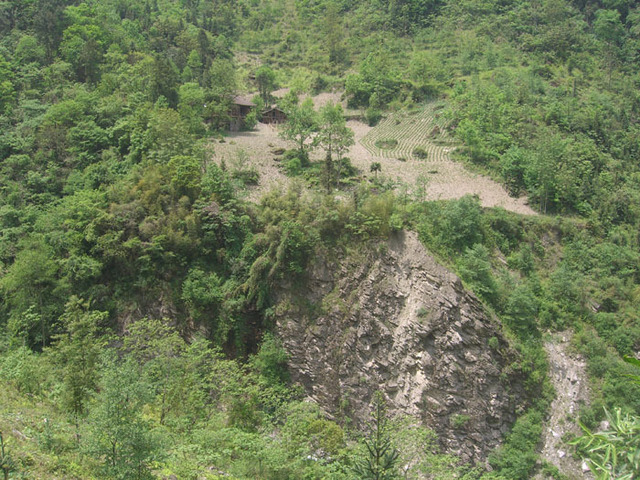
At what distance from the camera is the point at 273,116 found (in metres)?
36.2

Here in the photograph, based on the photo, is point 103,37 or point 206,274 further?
point 103,37

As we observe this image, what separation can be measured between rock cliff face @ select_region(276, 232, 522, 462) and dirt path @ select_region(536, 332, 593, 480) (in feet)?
5.42

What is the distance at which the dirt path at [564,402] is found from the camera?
59.1 feet

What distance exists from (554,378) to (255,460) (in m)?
13.6

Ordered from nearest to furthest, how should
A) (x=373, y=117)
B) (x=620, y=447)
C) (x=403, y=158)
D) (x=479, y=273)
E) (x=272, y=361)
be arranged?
(x=620, y=447), (x=272, y=361), (x=479, y=273), (x=403, y=158), (x=373, y=117)

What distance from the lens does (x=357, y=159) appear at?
96.9 feet

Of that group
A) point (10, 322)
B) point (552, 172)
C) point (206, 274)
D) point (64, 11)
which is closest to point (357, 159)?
point (552, 172)

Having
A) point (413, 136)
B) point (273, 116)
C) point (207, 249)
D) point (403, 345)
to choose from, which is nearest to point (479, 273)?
point (403, 345)

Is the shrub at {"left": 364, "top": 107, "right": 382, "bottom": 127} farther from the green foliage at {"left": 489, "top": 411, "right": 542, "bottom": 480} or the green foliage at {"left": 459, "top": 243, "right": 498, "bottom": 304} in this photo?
the green foliage at {"left": 489, "top": 411, "right": 542, "bottom": 480}

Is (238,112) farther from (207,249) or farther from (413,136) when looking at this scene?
(207,249)

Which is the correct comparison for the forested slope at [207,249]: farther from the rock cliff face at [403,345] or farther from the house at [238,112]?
the house at [238,112]

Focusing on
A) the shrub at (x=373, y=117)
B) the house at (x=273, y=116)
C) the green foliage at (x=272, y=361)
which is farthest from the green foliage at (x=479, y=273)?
the house at (x=273, y=116)

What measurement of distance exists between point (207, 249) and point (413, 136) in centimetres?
1910

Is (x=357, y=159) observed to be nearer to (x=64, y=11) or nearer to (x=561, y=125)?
(x=561, y=125)
